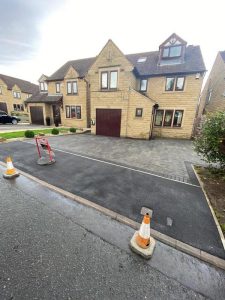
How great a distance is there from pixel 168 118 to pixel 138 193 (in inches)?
483

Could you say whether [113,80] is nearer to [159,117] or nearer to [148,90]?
[148,90]

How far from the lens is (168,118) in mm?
14883

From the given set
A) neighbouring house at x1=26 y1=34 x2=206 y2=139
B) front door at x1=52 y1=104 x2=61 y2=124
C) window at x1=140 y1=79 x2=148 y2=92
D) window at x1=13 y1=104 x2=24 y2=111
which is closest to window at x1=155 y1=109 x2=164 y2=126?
neighbouring house at x1=26 y1=34 x2=206 y2=139

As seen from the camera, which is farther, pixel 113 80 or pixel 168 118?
pixel 168 118

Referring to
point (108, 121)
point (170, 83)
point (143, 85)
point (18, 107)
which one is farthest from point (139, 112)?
point (18, 107)

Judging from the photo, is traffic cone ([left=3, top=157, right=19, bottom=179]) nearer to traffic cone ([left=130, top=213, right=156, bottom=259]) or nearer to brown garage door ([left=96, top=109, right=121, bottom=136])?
traffic cone ([left=130, top=213, right=156, bottom=259])

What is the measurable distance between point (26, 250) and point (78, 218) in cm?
119

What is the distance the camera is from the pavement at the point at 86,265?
6.88 ft

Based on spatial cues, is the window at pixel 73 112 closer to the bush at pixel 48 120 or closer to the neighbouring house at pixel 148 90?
the bush at pixel 48 120

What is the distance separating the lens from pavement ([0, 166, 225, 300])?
6.88 ft

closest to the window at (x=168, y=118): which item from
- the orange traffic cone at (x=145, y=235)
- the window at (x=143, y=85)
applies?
the window at (x=143, y=85)

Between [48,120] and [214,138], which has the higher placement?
[214,138]

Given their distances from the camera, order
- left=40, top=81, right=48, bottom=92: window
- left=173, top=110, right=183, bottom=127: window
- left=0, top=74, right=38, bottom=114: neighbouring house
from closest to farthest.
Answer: left=173, top=110, right=183, bottom=127: window < left=40, top=81, right=48, bottom=92: window < left=0, top=74, right=38, bottom=114: neighbouring house

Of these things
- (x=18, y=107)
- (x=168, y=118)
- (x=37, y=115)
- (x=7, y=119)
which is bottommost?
(x=7, y=119)
